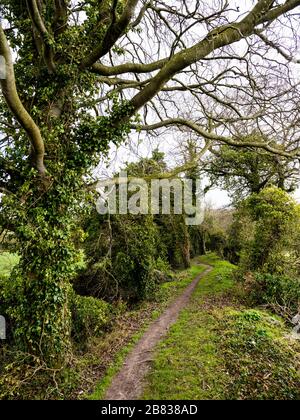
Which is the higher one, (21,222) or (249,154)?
(249,154)

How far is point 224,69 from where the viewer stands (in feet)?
22.5

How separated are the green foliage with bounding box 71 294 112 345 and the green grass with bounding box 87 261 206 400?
133 centimetres

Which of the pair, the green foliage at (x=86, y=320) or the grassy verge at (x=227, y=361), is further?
the green foliage at (x=86, y=320)

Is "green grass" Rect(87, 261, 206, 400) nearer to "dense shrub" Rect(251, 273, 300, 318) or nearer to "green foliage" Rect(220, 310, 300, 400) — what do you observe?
"green foliage" Rect(220, 310, 300, 400)

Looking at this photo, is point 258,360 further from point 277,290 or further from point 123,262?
point 123,262

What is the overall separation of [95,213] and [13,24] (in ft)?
23.2

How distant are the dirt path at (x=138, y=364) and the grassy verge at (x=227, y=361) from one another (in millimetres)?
236

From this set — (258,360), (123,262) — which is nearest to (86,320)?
(123,262)

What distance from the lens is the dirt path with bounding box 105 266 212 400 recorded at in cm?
509

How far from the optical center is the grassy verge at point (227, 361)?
483cm

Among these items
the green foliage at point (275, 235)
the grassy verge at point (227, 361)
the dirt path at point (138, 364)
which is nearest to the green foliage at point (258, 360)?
the grassy verge at point (227, 361)

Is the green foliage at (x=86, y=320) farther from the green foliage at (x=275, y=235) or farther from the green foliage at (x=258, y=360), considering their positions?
the green foliage at (x=275, y=235)
